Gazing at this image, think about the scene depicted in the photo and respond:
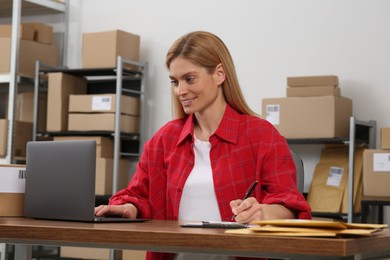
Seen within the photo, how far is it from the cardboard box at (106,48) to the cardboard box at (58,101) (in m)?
0.20

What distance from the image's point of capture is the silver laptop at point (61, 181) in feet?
6.18

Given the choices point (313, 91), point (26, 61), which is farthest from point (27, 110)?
point (313, 91)

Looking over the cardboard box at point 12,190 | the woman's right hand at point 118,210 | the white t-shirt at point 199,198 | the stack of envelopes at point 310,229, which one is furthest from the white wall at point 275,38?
the stack of envelopes at point 310,229

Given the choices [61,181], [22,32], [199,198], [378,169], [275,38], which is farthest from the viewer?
[22,32]

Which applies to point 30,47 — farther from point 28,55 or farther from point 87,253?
point 87,253

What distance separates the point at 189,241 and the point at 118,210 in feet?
2.10

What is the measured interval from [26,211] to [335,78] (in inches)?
102

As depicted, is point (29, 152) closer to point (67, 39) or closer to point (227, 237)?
point (227, 237)

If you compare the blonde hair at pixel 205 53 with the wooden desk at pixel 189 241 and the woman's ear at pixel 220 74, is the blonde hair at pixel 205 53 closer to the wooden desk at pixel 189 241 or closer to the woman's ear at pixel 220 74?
the woman's ear at pixel 220 74

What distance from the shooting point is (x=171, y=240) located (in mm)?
1506

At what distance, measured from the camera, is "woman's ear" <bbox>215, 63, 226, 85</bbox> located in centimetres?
225

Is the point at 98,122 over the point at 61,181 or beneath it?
over

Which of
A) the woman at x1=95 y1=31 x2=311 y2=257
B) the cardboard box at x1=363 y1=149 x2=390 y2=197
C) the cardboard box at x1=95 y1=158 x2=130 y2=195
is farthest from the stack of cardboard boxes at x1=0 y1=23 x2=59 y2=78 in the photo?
the woman at x1=95 y1=31 x2=311 y2=257

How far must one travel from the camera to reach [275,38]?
468 cm
